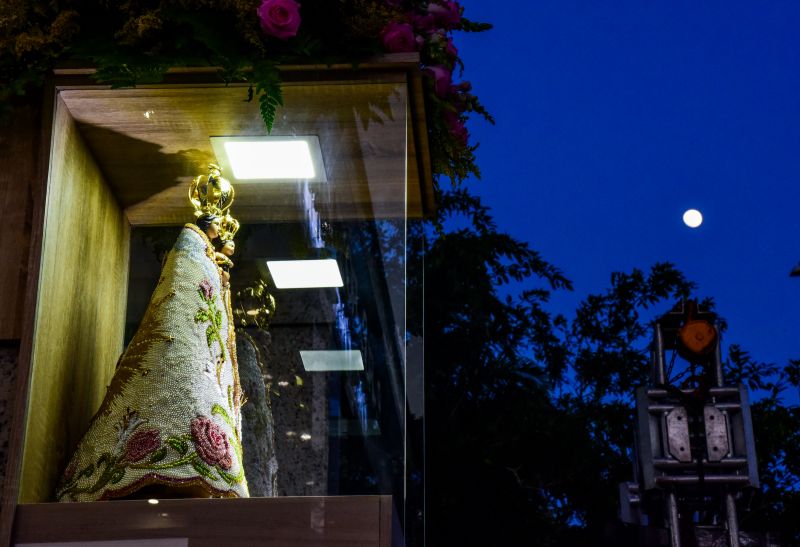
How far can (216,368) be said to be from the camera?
2330 mm

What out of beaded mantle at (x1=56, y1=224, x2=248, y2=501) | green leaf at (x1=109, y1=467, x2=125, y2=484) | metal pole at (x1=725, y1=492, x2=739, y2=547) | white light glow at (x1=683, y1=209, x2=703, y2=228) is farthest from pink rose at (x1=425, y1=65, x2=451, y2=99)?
white light glow at (x1=683, y1=209, x2=703, y2=228)

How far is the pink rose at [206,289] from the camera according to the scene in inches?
94.3

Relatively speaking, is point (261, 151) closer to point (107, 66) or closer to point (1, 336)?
point (107, 66)

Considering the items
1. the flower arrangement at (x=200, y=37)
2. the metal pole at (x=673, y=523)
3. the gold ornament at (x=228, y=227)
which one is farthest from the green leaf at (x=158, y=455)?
the metal pole at (x=673, y=523)

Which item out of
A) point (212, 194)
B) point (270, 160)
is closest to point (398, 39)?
point (270, 160)

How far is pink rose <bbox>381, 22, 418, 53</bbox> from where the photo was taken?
233cm

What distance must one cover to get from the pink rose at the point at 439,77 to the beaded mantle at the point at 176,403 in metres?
0.60

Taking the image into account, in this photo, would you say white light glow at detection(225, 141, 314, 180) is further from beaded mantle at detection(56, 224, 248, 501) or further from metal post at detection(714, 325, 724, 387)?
metal post at detection(714, 325, 724, 387)

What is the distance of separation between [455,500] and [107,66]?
318 inches

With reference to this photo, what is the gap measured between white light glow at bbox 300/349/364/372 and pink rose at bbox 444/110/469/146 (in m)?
0.60

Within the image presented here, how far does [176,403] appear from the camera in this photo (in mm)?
2197

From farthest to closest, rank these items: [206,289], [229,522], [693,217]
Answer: [693,217]
[206,289]
[229,522]

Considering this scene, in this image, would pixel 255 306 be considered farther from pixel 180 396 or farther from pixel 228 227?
pixel 180 396

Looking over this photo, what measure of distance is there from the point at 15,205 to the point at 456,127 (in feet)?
3.20
